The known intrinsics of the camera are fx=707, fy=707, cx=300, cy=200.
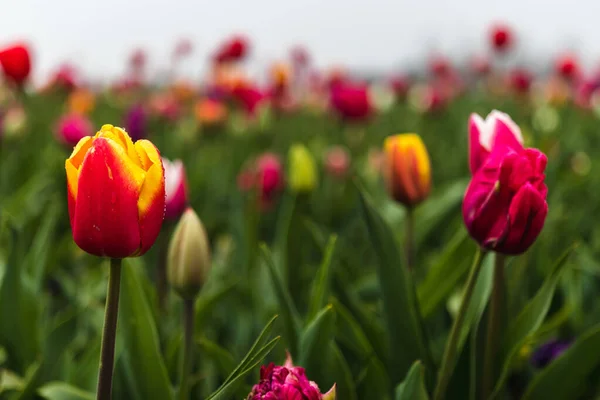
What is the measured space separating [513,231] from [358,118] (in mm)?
2020

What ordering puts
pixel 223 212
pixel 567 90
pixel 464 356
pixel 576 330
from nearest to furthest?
pixel 464 356
pixel 576 330
pixel 223 212
pixel 567 90

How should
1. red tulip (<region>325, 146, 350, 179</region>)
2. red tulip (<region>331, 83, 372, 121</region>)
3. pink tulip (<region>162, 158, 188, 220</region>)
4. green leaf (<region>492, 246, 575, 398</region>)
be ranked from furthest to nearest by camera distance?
1. red tulip (<region>331, 83, 372, 121</region>)
2. red tulip (<region>325, 146, 350, 179</region>)
3. pink tulip (<region>162, 158, 188, 220</region>)
4. green leaf (<region>492, 246, 575, 398</region>)

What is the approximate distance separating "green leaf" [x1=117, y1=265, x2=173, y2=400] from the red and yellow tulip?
21 cm

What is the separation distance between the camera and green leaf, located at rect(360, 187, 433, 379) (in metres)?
0.72

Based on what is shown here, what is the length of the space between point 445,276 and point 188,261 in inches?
13.0

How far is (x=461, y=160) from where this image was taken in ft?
8.02

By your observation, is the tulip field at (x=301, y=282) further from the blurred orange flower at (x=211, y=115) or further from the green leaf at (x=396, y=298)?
the blurred orange flower at (x=211, y=115)

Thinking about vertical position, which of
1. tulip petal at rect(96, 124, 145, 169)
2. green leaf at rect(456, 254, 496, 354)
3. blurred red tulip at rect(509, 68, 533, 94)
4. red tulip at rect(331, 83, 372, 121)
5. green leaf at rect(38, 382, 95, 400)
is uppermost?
tulip petal at rect(96, 124, 145, 169)

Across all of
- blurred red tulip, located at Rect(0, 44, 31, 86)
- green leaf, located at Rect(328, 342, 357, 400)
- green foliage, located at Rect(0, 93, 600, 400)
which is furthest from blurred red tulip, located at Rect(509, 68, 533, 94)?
green leaf, located at Rect(328, 342, 357, 400)

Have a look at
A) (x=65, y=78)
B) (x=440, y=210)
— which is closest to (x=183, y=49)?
(x=65, y=78)

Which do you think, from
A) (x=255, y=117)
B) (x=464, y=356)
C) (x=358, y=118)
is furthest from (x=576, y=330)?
(x=255, y=117)

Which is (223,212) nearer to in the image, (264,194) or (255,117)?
(264,194)

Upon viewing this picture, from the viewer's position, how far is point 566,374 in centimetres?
71

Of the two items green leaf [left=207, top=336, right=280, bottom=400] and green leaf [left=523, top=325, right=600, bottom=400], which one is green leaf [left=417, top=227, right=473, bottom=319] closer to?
green leaf [left=523, top=325, right=600, bottom=400]
